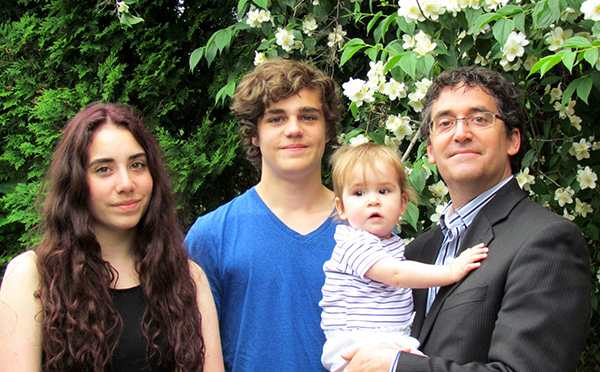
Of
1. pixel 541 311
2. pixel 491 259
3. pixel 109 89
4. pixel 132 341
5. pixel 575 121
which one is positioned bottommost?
pixel 132 341

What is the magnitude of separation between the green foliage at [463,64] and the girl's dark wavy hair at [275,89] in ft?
0.47

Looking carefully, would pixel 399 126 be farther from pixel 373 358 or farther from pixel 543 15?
pixel 373 358

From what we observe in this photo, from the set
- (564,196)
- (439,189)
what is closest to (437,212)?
(439,189)

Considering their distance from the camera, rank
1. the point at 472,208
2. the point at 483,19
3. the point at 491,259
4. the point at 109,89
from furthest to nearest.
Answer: the point at 109,89
the point at 483,19
the point at 472,208
the point at 491,259

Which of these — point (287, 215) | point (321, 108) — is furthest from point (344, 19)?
point (287, 215)

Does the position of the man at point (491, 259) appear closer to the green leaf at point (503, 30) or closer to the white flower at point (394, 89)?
the green leaf at point (503, 30)

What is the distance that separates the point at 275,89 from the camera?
239 centimetres

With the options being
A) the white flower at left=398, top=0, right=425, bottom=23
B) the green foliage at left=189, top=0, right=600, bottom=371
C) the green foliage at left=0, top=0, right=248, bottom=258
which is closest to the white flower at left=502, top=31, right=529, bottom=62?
the green foliage at left=189, top=0, right=600, bottom=371

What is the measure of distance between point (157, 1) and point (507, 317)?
318 cm

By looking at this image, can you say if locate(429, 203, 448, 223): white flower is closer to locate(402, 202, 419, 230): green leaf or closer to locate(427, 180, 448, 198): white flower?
locate(427, 180, 448, 198): white flower

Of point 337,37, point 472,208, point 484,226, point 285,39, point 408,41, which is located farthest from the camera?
point 337,37

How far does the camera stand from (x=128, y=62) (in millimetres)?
4043

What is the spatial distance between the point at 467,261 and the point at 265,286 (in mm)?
850

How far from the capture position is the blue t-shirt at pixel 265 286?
7.46ft
